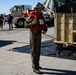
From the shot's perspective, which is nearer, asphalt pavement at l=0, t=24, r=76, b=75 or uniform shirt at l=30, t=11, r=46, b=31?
uniform shirt at l=30, t=11, r=46, b=31

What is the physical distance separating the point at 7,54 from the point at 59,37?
85.2 inches

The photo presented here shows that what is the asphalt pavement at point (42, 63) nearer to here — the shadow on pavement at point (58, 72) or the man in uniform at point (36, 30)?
the shadow on pavement at point (58, 72)

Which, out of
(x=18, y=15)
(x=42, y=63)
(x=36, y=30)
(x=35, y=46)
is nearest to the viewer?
(x=36, y=30)

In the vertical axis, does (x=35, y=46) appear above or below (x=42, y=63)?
above

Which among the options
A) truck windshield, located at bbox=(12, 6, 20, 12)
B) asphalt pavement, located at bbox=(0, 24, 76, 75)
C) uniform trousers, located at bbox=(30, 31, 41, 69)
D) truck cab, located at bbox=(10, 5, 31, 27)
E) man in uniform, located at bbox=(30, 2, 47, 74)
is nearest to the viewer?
man in uniform, located at bbox=(30, 2, 47, 74)

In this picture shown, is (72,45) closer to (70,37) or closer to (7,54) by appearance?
(70,37)

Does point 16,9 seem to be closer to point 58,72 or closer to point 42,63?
point 42,63

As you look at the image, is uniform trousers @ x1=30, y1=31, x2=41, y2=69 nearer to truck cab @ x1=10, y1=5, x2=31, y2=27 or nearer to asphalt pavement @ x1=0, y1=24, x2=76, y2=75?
asphalt pavement @ x1=0, y1=24, x2=76, y2=75

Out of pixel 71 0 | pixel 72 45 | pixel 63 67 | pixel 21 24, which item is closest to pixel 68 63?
pixel 63 67

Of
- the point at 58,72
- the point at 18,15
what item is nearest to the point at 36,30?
the point at 58,72

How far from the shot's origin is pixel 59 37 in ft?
35.4

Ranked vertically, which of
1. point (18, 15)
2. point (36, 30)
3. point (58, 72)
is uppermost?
point (36, 30)

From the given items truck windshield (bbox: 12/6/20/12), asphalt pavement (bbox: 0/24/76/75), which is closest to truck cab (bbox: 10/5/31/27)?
truck windshield (bbox: 12/6/20/12)

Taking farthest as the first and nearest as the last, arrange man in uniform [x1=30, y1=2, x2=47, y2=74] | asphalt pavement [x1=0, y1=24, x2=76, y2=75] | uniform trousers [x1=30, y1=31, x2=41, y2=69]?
asphalt pavement [x1=0, y1=24, x2=76, y2=75], uniform trousers [x1=30, y1=31, x2=41, y2=69], man in uniform [x1=30, y1=2, x2=47, y2=74]
